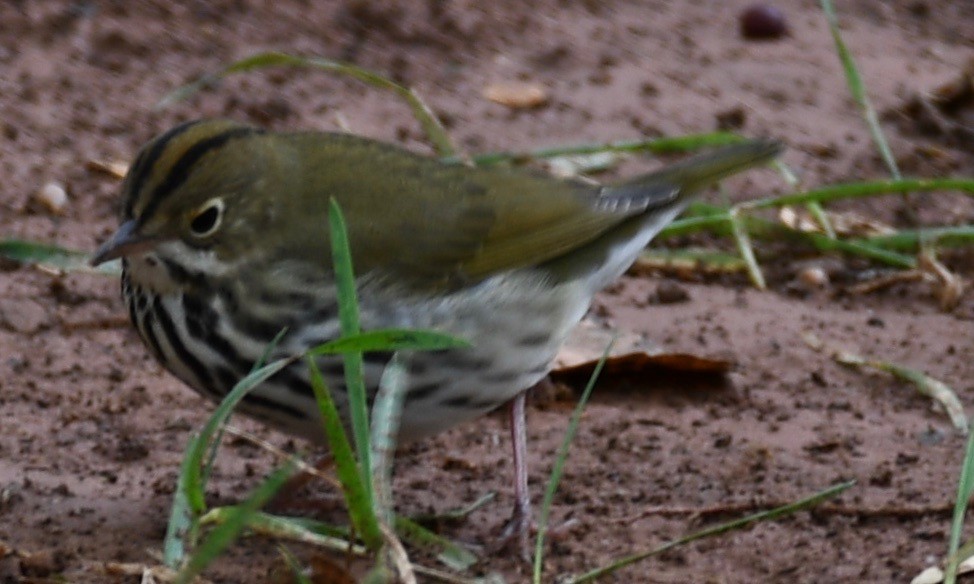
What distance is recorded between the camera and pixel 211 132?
137 inches

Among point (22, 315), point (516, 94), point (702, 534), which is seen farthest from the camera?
point (516, 94)

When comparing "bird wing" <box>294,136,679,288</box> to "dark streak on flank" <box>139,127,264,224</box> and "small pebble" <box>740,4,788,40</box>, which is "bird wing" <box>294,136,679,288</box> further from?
"small pebble" <box>740,4,788,40</box>

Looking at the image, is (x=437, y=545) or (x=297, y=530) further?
(x=437, y=545)

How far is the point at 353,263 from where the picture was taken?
3453mm

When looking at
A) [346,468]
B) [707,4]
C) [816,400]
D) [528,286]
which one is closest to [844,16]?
[707,4]

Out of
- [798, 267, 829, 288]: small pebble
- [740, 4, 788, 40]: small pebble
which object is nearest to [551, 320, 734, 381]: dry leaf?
[798, 267, 829, 288]: small pebble

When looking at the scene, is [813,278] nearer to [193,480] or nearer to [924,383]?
[924,383]

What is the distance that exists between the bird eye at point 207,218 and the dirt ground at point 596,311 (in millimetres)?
555

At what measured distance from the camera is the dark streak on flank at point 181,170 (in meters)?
3.33

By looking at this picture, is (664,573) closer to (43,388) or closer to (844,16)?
(43,388)

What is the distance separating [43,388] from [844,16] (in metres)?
3.89

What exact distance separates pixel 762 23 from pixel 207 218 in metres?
3.68

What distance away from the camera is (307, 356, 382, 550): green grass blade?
2.76 m

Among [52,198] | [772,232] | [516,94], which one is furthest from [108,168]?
[772,232]
